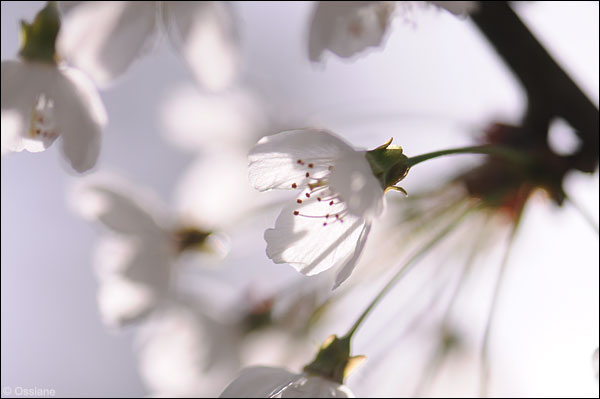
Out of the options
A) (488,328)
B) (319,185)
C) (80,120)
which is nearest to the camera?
(319,185)

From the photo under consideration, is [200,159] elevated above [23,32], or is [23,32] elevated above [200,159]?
[200,159]

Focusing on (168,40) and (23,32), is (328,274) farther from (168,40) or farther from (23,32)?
(23,32)

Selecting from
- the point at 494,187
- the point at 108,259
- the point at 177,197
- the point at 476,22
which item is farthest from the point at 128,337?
the point at 476,22

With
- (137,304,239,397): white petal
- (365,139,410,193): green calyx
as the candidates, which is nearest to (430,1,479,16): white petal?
(365,139,410,193): green calyx

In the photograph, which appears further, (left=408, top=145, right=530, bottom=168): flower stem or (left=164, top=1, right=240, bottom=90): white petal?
(left=164, top=1, right=240, bottom=90): white petal

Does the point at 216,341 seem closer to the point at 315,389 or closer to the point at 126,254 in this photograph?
the point at 126,254

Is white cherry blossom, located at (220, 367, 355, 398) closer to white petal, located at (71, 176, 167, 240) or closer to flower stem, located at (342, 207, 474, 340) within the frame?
flower stem, located at (342, 207, 474, 340)

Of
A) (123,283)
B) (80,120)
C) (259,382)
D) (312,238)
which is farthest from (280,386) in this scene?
(123,283)
